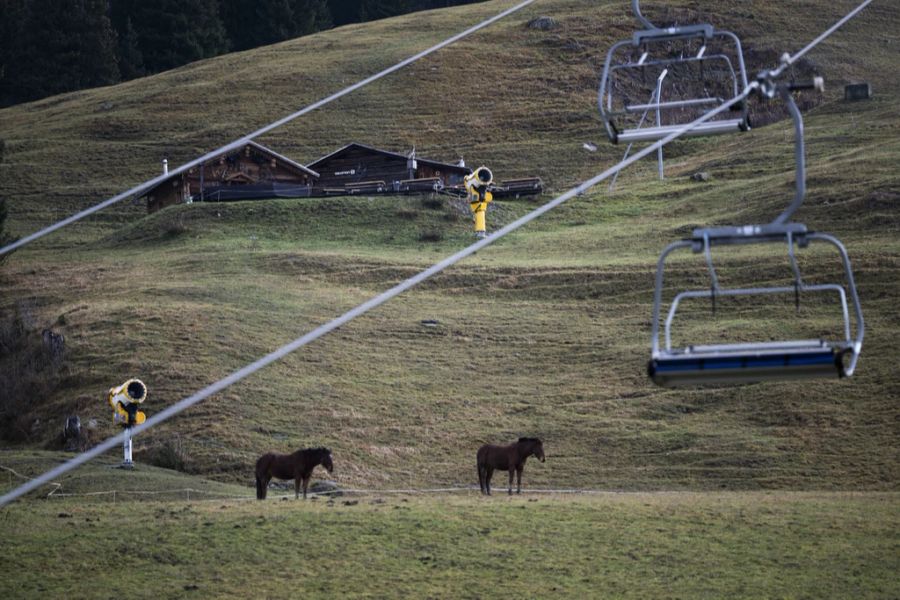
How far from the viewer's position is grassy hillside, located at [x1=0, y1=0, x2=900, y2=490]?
34.7 m

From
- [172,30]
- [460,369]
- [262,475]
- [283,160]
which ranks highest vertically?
[172,30]

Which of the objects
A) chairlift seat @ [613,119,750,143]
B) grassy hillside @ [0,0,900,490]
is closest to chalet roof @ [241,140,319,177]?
grassy hillside @ [0,0,900,490]

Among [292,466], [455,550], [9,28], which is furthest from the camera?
[9,28]

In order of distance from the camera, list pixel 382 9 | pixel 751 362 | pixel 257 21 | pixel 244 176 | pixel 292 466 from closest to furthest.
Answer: pixel 751 362 < pixel 292 466 < pixel 244 176 < pixel 257 21 < pixel 382 9

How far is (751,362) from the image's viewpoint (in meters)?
12.0

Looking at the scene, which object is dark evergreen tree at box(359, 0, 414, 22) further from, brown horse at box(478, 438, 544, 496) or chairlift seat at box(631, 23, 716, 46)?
chairlift seat at box(631, 23, 716, 46)

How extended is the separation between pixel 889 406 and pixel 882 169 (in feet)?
88.6

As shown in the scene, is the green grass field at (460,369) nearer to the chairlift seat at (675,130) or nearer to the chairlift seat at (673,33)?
the chairlift seat at (675,130)

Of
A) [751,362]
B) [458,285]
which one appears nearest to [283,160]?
[458,285]

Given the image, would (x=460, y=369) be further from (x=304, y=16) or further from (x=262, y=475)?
(x=304, y=16)

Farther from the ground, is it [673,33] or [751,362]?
[673,33]

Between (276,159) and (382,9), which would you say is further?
(382,9)

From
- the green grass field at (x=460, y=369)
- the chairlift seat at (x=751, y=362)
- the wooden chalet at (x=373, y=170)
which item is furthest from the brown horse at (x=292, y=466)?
the wooden chalet at (x=373, y=170)

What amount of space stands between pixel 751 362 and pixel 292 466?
17.0 m
